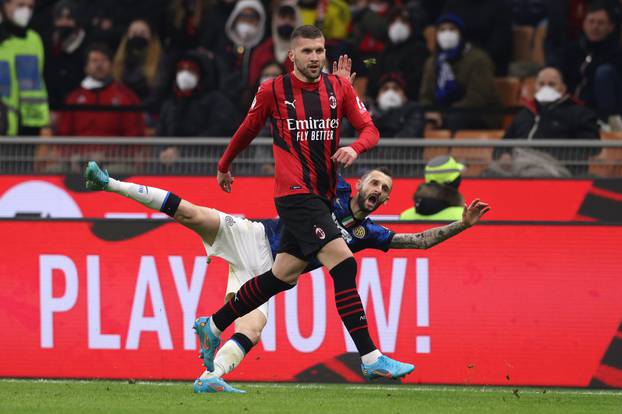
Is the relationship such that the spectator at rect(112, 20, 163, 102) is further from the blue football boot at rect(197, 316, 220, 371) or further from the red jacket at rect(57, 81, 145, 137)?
the blue football boot at rect(197, 316, 220, 371)

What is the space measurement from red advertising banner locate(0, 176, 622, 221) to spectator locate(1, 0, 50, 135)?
199 centimetres

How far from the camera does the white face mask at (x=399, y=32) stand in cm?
1566

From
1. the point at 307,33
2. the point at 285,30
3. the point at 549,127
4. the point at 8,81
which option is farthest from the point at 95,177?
the point at 285,30

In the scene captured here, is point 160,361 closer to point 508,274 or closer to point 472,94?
point 508,274

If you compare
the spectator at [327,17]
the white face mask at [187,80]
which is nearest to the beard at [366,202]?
the white face mask at [187,80]

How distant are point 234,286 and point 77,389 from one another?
51.6 inches

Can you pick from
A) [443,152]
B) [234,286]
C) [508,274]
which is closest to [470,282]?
[508,274]

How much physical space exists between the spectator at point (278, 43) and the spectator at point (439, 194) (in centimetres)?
386

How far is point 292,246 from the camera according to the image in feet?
29.1

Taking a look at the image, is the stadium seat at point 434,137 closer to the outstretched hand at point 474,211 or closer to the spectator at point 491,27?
the spectator at point 491,27

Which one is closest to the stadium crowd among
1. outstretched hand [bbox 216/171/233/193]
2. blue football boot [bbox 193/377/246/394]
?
outstretched hand [bbox 216/171/233/193]

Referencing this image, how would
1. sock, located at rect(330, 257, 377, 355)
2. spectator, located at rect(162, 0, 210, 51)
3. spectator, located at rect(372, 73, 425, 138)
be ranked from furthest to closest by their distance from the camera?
spectator, located at rect(162, 0, 210, 51)
spectator, located at rect(372, 73, 425, 138)
sock, located at rect(330, 257, 377, 355)

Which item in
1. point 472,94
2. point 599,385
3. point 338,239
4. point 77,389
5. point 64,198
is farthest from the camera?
point 472,94

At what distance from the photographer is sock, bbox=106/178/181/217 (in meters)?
9.03
